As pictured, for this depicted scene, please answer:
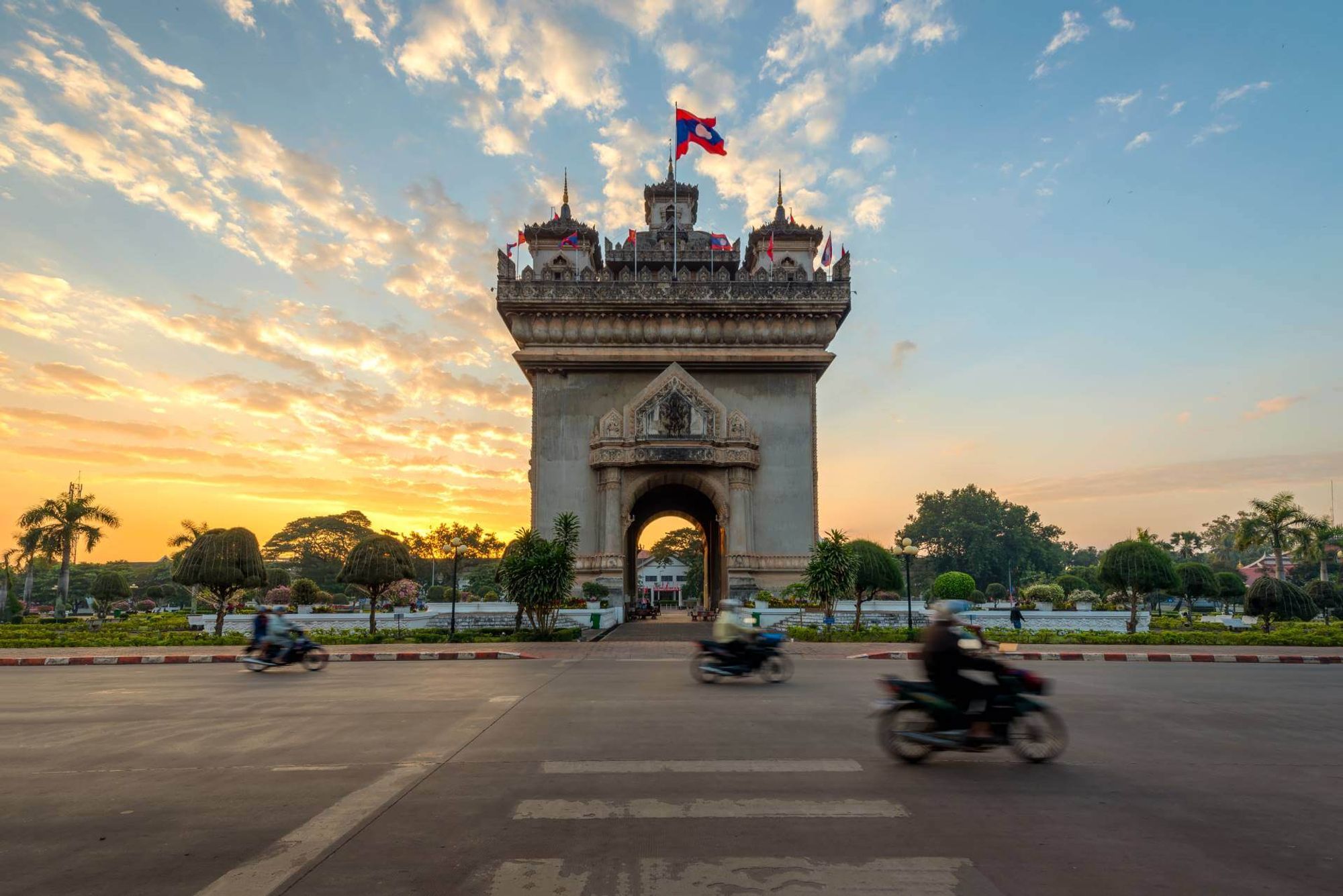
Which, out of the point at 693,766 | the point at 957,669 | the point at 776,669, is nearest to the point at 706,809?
the point at 693,766

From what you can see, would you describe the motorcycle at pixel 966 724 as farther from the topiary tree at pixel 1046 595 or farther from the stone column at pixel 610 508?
the topiary tree at pixel 1046 595

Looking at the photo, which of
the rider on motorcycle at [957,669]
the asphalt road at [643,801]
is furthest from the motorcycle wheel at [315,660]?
the rider on motorcycle at [957,669]

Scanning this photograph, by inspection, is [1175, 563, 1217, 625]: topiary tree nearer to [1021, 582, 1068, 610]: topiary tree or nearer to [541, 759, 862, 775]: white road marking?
[1021, 582, 1068, 610]: topiary tree

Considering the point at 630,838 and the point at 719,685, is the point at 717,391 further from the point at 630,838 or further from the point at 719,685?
the point at 630,838

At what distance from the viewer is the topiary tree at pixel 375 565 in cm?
2864

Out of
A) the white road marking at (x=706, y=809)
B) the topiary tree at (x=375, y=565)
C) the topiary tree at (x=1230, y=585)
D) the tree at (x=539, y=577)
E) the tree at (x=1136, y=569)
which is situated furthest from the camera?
the topiary tree at (x=1230, y=585)

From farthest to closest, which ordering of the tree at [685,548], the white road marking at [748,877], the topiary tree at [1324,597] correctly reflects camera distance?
the tree at [685,548], the topiary tree at [1324,597], the white road marking at [748,877]

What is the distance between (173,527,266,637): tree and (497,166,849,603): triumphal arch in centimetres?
1171

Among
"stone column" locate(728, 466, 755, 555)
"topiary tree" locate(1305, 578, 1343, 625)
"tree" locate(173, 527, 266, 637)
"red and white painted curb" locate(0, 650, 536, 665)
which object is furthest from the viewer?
"topiary tree" locate(1305, 578, 1343, 625)

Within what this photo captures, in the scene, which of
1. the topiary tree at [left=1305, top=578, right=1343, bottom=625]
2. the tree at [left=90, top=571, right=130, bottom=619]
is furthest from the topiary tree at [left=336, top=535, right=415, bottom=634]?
the topiary tree at [left=1305, top=578, right=1343, bottom=625]

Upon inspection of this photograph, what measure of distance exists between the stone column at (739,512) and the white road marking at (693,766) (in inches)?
1129

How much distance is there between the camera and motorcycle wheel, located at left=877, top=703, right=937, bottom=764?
763cm

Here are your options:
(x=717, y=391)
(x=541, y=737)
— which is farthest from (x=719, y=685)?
(x=717, y=391)

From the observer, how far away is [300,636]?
670 inches
